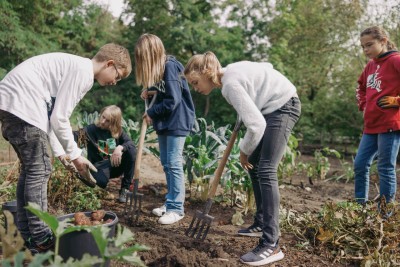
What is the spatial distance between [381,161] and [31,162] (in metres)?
2.60

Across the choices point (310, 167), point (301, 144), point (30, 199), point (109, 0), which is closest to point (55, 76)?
point (30, 199)

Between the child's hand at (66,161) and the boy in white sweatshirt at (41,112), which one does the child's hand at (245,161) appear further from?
the child's hand at (66,161)

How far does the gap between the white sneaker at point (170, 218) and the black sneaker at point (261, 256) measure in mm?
849

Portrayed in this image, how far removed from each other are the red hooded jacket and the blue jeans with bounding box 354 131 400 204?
8cm

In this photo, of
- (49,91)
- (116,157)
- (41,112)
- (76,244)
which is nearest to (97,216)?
(76,244)

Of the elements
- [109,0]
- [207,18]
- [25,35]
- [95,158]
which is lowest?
[95,158]

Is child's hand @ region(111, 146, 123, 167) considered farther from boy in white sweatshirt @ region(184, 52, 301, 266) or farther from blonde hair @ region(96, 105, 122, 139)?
boy in white sweatshirt @ region(184, 52, 301, 266)

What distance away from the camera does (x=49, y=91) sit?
2.34 m

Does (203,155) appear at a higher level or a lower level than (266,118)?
lower

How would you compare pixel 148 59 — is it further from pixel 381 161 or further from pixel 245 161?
pixel 381 161

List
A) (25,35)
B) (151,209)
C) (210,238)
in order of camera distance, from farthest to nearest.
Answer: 1. (25,35)
2. (151,209)
3. (210,238)

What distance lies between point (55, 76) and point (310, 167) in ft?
13.7

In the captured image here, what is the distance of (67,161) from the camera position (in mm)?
2436

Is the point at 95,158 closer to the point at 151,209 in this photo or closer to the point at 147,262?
the point at 151,209
